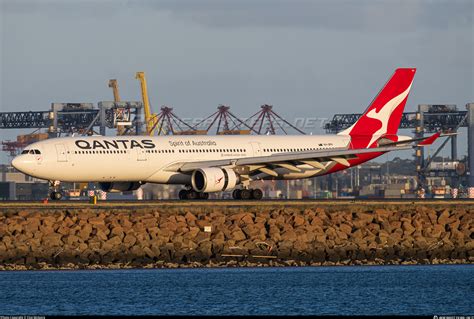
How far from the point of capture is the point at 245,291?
139ft

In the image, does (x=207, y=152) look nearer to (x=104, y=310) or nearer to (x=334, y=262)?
(x=334, y=262)

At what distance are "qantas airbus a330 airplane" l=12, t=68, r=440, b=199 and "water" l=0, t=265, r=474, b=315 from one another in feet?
59.2

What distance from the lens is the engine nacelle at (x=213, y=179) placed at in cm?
6600

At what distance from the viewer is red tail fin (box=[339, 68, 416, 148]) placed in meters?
75.8

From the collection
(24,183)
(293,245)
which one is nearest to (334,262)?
(293,245)

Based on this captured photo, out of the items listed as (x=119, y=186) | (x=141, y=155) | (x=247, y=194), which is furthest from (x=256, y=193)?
(x=119, y=186)

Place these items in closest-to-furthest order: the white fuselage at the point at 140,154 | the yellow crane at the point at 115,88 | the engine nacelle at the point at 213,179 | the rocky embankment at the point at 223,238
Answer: the rocky embankment at the point at 223,238
the white fuselage at the point at 140,154
the engine nacelle at the point at 213,179
the yellow crane at the point at 115,88

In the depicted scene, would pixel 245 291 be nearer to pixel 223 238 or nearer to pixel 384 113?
pixel 223 238

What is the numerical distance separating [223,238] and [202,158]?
18766 mm

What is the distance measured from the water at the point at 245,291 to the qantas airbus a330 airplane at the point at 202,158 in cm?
1805

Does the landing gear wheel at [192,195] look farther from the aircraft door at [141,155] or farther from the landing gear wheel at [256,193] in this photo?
the aircraft door at [141,155]

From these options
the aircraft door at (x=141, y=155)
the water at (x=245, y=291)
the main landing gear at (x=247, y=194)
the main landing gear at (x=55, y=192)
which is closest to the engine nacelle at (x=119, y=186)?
the aircraft door at (x=141, y=155)

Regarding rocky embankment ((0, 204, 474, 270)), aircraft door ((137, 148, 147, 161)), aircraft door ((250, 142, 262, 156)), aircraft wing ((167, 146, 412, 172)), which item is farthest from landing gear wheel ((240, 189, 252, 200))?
rocky embankment ((0, 204, 474, 270))

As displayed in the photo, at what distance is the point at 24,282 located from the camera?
4516 cm
